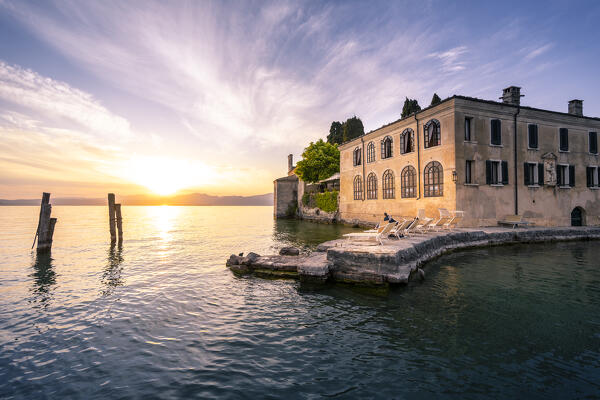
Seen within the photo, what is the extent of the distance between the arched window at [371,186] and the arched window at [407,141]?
14.2 feet

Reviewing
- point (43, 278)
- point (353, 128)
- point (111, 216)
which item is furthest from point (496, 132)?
point (353, 128)

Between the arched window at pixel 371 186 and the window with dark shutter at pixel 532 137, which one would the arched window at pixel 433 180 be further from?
the window with dark shutter at pixel 532 137

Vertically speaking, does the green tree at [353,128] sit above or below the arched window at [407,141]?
above

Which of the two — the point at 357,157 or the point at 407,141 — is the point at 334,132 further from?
the point at 407,141

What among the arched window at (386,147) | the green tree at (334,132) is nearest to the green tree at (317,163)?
the green tree at (334,132)

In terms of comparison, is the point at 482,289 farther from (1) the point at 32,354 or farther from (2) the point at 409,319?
(1) the point at 32,354

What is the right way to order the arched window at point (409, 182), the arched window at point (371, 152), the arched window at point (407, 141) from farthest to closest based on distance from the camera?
the arched window at point (371, 152) < the arched window at point (407, 141) < the arched window at point (409, 182)

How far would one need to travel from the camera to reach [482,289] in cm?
784

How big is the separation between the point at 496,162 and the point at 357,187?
12542 mm

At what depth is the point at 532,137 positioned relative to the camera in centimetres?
1989

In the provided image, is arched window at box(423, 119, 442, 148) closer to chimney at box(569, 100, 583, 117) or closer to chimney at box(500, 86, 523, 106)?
chimney at box(500, 86, 523, 106)

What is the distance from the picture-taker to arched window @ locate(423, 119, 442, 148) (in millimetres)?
19172

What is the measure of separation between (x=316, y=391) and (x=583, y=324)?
5.67 metres

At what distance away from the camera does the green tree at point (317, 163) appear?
41406 millimetres
